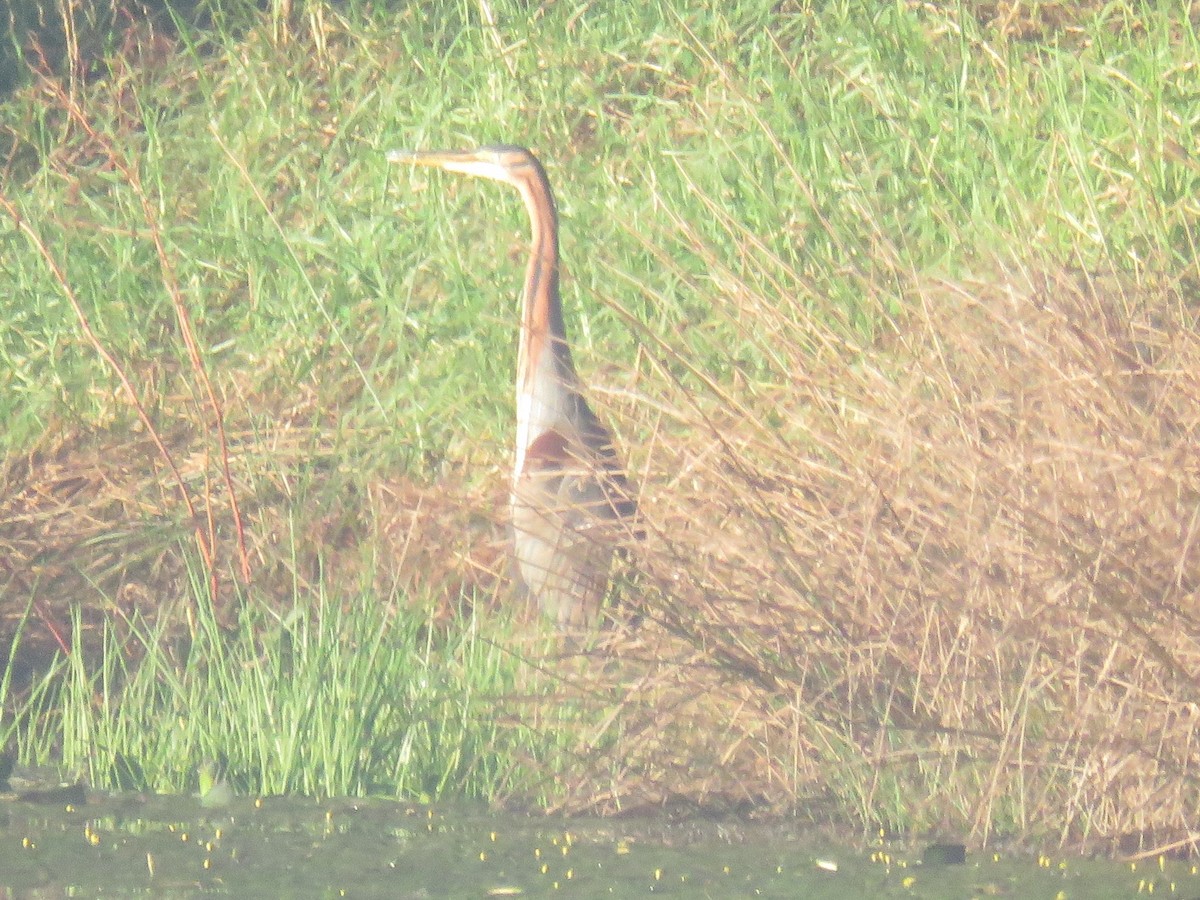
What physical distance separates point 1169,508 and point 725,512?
2.58 feet

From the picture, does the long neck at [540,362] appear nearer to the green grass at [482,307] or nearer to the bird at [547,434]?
the bird at [547,434]

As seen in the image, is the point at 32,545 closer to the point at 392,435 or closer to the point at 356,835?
the point at 392,435

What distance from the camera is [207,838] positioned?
3680 millimetres

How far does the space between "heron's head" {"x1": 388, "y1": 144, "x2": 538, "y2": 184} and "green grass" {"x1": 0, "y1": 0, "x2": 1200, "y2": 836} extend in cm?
42

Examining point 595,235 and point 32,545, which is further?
point 595,235

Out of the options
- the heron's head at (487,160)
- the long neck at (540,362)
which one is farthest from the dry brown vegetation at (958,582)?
the heron's head at (487,160)

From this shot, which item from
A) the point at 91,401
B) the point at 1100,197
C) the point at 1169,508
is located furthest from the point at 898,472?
the point at 91,401

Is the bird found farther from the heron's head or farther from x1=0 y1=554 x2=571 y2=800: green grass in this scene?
x1=0 y1=554 x2=571 y2=800: green grass

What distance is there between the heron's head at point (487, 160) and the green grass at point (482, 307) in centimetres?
42

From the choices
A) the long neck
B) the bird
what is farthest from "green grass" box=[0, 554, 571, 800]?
the long neck

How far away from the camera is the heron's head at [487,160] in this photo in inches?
228

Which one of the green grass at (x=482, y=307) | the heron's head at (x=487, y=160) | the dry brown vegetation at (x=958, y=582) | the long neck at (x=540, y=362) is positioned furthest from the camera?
the heron's head at (x=487, y=160)

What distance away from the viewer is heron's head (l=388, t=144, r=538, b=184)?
5801 mm

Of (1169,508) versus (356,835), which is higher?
(1169,508)
